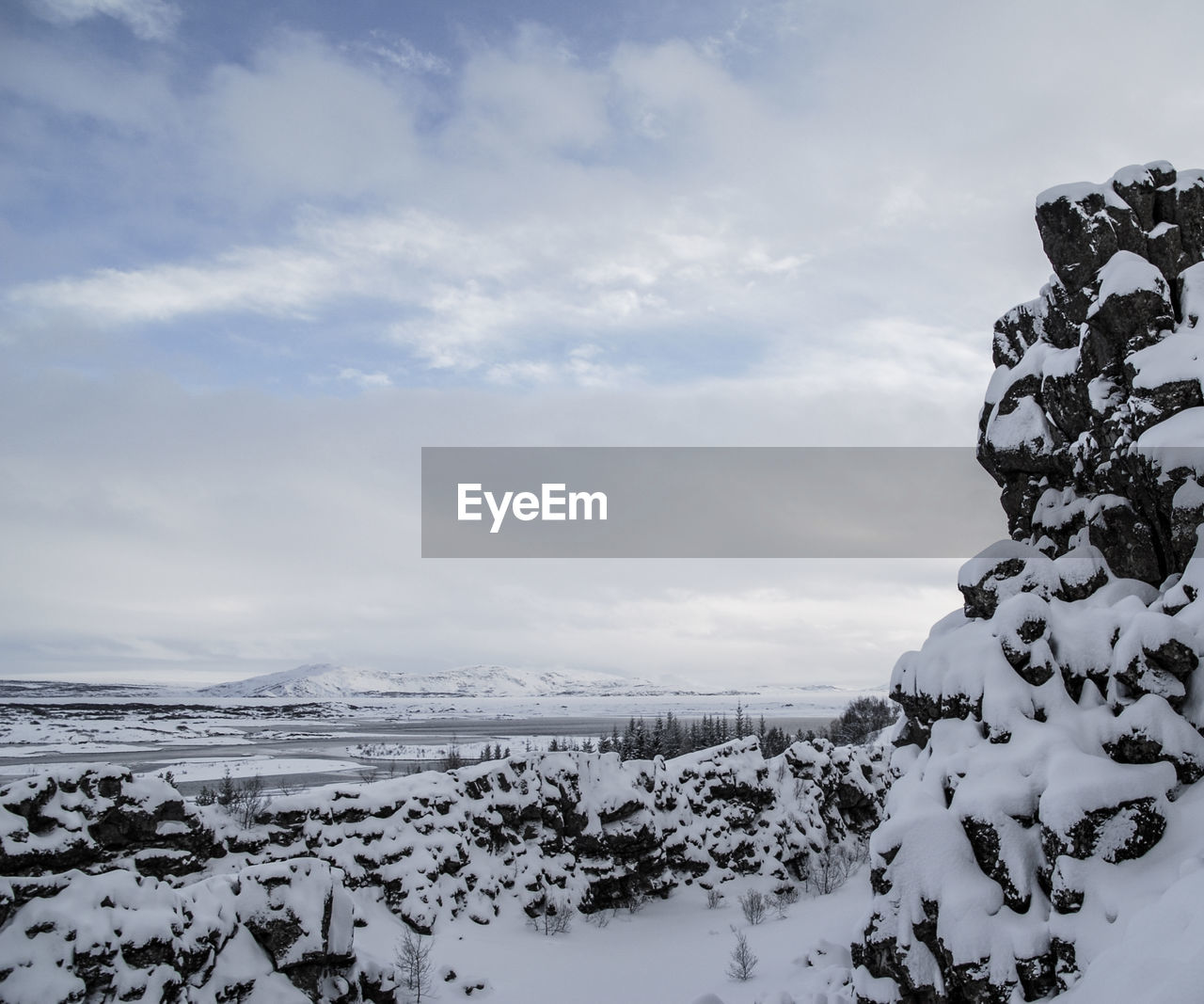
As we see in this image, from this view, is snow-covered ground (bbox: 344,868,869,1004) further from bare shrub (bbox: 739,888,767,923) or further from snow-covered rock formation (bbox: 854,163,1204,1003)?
snow-covered rock formation (bbox: 854,163,1204,1003)

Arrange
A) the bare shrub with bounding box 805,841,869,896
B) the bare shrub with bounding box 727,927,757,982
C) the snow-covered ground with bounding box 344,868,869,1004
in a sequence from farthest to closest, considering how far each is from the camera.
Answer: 1. the bare shrub with bounding box 805,841,869,896
2. the bare shrub with bounding box 727,927,757,982
3. the snow-covered ground with bounding box 344,868,869,1004

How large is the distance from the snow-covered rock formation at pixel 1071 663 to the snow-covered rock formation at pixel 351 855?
46.8 feet

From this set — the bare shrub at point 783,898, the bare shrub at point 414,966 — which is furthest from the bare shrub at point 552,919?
the bare shrub at point 783,898

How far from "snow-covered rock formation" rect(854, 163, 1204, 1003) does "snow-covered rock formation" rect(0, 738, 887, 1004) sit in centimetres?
1426

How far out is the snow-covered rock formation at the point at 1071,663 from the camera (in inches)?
568

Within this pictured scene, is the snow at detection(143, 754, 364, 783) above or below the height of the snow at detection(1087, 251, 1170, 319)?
below

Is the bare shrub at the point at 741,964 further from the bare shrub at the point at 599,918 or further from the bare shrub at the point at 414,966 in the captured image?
the bare shrub at the point at 414,966

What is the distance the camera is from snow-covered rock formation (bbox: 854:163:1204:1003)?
14.4 meters

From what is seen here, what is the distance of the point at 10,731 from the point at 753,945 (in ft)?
711

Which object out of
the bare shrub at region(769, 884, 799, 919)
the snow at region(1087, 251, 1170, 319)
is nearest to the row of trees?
the bare shrub at region(769, 884, 799, 919)

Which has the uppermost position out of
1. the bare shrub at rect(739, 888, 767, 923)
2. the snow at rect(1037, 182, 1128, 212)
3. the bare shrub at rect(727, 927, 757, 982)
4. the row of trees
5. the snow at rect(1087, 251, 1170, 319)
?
the snow at rect(1037, 182, 1128, 212)

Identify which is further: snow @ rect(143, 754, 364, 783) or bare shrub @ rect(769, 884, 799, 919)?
snow @ rect(143, 754, 364, 783)

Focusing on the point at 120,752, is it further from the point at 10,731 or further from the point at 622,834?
the point at 622,834

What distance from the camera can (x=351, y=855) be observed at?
28.7m
